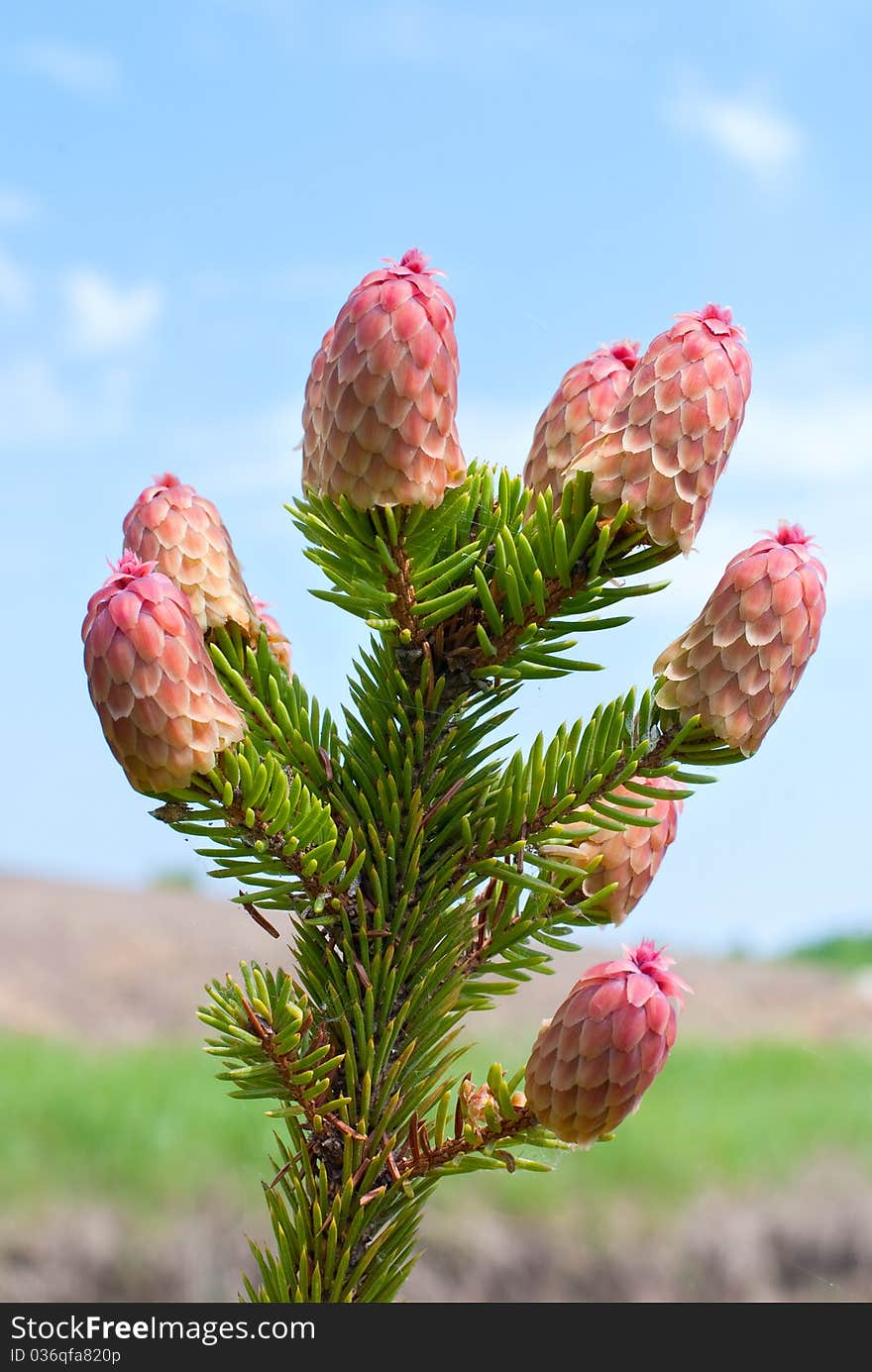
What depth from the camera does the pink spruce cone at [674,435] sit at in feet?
2.35

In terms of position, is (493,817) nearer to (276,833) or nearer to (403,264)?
(276,833)

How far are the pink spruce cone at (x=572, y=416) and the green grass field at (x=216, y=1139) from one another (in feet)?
13.7

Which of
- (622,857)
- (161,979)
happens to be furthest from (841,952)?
(622,857)

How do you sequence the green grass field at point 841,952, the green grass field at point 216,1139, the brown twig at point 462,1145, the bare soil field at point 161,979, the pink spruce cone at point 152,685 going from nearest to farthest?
the pink spruce cone at point 152,685 < the brown twig at point 462,1145 < the green grass field at point 216,1139 < the bare soil field at point 161,979 < the green grass field at point 841,952

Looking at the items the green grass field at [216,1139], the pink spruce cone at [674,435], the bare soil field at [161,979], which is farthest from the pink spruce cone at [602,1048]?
the bare soil field at [161,979]

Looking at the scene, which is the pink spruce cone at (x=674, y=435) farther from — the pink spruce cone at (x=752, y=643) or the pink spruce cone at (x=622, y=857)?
the pink spruce cone at (x=622, y=857)

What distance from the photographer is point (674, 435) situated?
0.72m

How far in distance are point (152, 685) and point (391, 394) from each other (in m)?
0.20

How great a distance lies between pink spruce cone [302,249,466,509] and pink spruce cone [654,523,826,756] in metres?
0.18

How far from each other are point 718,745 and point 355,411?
291 millimetres

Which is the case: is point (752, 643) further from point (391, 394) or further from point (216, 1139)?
point (216, 1139)

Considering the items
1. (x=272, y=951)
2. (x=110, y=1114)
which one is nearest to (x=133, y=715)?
(x=272, y=951)

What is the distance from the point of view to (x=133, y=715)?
2.26 feet

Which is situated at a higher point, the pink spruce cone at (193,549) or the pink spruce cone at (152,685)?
the pink spruce cone at (193,549)
